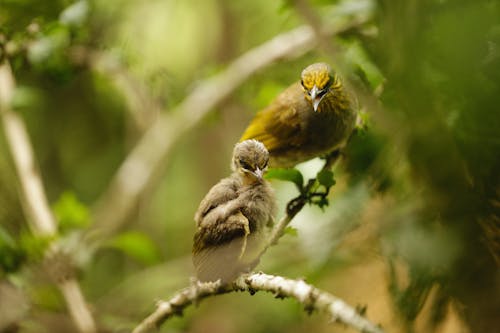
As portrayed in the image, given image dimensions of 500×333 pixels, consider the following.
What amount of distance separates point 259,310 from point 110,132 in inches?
79.6

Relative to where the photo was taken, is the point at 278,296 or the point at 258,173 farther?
the point at 258,173

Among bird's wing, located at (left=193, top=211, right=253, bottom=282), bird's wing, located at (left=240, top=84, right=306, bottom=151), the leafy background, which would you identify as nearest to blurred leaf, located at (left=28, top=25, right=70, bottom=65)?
the leafy background

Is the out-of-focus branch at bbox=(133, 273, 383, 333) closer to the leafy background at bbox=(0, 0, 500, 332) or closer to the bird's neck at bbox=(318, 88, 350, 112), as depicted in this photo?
the leafy background at bbox=(0, 0, 500, 332)

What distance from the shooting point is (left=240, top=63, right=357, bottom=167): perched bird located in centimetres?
139

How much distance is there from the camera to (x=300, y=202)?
1445 millimetres

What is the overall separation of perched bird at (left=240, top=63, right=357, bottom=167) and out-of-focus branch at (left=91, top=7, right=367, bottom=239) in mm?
923

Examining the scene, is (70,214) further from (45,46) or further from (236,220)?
(236,220)

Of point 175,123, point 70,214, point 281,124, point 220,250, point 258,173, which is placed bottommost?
point 220,250

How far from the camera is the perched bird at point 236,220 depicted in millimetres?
1250

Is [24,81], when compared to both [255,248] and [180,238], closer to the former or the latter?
[180,238]

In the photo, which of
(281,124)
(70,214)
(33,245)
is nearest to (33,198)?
(70,214)

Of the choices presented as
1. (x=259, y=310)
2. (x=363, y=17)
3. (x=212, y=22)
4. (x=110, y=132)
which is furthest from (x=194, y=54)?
(x=363, y=17)

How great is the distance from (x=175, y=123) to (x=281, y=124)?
6.04ft

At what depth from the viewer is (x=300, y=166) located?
71.7 inches
